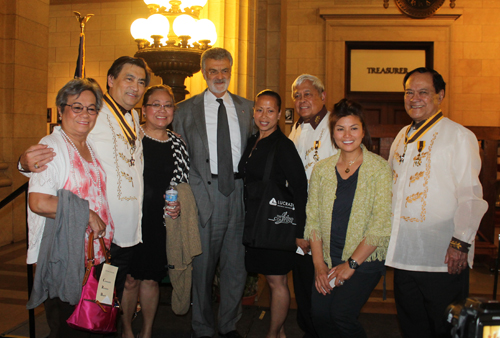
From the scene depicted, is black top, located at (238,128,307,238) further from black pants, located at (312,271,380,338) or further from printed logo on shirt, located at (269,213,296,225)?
black pants, located at (312,271,380,338)

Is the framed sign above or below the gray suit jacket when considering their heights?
above

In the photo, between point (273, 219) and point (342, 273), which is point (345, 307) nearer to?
point (342, 273)

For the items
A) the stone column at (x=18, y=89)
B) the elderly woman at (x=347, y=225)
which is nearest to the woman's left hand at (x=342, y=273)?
the elderly woman at (x=347, y=225)

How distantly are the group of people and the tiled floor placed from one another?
1.25 m

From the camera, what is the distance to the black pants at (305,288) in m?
2.94

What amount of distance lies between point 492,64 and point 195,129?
29.7ft

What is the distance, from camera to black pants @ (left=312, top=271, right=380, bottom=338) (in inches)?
92.4

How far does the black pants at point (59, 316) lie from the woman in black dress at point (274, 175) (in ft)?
4.15

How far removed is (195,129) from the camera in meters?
3.24

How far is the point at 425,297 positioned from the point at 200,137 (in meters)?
1.88

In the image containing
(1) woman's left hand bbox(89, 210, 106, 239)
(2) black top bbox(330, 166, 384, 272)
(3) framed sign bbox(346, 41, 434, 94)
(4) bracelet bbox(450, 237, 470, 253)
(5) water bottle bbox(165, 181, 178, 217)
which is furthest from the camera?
(3) framed sign bbox(346, 41, 434, 94)

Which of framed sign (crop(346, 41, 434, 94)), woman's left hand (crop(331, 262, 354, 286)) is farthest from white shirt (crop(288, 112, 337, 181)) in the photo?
framed sign (crop(346, 41, 434, 94))

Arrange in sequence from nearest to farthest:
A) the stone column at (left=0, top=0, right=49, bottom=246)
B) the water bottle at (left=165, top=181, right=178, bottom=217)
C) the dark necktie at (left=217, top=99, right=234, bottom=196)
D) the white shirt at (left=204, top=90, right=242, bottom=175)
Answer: the water bottle at (left=165, top=181, right=178, bottom=217) → the dark necktie at (left=217, top=99, right=234, bottom=196) → the white shirt at (left=204, top=90, right=242, bottom=175) → the stone column at (left=0, top=0, right=49, bottom=246)

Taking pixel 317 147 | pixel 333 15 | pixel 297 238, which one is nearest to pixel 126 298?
pixel 297 238
